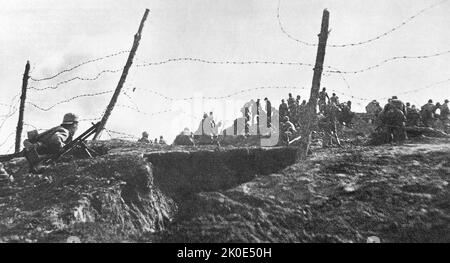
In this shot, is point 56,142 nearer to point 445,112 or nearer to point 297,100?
point 297,100

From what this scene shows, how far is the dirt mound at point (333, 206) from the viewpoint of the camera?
34.3ft

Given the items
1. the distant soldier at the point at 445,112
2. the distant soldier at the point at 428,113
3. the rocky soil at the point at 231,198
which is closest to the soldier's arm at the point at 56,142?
the rocky soil at the point at 231,198

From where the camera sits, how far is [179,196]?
12062 millimetres

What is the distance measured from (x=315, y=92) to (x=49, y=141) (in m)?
8.07

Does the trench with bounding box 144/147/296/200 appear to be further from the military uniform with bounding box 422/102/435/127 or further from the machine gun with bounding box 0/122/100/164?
the military uniform with bounding box 422/102/435/127

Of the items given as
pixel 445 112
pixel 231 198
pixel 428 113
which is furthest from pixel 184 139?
pixel 445 112

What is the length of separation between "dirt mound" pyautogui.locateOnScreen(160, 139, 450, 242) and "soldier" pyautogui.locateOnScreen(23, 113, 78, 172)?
13.8ft

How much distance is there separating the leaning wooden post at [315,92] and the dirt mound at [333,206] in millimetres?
932

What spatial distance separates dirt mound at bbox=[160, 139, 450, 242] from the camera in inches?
412

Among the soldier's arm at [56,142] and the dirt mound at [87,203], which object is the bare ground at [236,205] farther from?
the soldier's arm at [56,142]

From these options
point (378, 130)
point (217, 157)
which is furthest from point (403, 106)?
point (217, 157)
